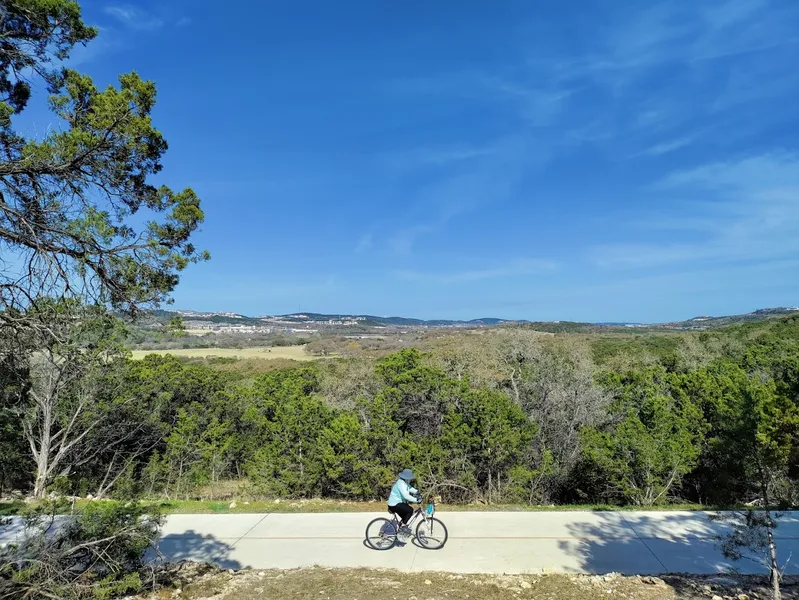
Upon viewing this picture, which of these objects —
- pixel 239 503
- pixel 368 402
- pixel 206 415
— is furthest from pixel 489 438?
pixel 206 415

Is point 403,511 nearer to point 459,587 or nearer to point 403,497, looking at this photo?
point 403,497

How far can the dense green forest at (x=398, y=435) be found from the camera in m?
11.5

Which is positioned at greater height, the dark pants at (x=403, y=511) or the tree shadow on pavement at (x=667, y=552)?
the dark pants at (x=403, y=511)

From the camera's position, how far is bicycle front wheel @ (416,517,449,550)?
7.34 m

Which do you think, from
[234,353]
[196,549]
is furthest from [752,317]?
[196,549]

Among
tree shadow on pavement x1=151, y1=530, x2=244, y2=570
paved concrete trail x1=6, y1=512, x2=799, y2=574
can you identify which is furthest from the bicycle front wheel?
tree shadow on pavement x1=151, y1=530, x2=244, y2=570

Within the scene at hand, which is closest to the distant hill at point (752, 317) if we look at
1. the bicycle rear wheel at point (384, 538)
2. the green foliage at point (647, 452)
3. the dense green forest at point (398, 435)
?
the dense green forest at point (398, 435)

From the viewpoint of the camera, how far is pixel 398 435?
12.8 metres

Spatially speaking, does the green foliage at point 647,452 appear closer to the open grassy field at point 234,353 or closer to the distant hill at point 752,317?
the open grassy field at point 234,353

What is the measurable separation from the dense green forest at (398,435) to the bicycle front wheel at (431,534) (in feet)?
14.0

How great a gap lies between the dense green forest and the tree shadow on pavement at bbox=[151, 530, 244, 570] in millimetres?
1383

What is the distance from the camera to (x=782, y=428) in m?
4.47

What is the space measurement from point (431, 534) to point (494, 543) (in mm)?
974

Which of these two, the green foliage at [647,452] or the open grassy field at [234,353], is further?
the open grassy field at [234,353]
